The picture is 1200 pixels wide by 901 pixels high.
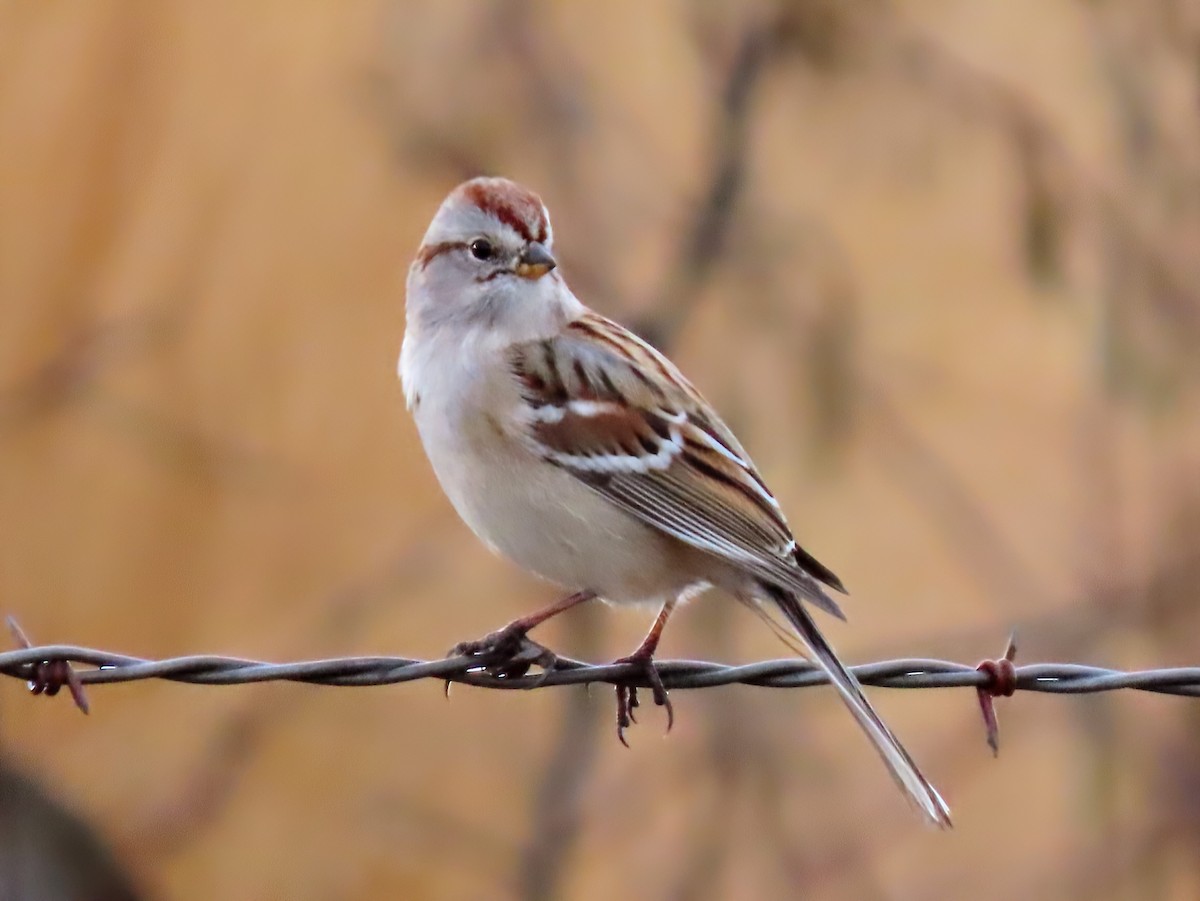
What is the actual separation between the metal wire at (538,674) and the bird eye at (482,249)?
1.19m

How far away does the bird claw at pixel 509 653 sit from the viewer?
120 inches

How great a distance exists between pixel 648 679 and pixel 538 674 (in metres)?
0.29

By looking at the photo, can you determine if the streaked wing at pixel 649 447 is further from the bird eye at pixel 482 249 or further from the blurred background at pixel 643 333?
the blurred background at pixel 643 333

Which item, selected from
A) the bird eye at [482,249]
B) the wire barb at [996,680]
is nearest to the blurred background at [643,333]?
the bird eye at [482,249]

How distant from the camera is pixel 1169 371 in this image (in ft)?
19.7

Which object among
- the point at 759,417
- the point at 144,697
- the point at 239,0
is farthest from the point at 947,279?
the point at 144,697

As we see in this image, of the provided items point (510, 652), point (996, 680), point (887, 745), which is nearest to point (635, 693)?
point (510, 652)

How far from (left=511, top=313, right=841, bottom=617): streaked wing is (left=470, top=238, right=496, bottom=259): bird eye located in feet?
0.87

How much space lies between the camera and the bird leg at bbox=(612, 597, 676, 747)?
3.11 metres

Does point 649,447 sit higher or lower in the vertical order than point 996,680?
higher

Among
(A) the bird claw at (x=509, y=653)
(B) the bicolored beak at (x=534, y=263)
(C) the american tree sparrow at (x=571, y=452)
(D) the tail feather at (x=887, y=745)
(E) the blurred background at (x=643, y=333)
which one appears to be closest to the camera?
(D) the tail feather at (x=887, y=745)

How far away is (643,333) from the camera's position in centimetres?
592

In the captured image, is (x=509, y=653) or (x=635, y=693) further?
(x=635, y=693)

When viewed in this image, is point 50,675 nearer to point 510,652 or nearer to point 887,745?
point 510,652
